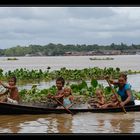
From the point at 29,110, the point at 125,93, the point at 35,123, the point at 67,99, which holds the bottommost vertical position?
the point at 35,123

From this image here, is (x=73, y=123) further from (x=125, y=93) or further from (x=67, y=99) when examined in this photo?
(x=125, y=93)

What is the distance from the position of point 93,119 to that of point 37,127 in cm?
91

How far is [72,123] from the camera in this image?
229 inches

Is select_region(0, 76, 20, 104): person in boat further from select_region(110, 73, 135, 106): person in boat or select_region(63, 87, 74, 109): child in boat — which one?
select_region(110, 73, 135, 106): person in boat

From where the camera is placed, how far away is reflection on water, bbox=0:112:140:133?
5359 mm

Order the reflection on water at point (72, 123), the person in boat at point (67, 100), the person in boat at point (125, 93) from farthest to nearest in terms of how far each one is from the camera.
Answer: the person in boat at point (67, 100), the person in boat at point (125, 93), the reflection on water at point (72, 123)

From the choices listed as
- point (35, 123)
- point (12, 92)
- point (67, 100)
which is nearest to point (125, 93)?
point (67, 100)

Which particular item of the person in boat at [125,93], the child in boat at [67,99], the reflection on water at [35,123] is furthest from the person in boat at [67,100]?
the person in boat at [125,93]

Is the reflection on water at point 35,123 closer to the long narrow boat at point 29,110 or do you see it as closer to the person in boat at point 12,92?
the long narrow boat at point 29,110

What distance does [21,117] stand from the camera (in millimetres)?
6059

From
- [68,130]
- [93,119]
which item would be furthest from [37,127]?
[93,119]

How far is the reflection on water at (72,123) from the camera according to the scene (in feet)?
17.6

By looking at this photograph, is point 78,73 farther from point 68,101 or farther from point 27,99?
point 68,101

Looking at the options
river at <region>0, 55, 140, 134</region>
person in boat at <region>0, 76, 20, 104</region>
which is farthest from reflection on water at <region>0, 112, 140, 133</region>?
person in boat at <region>0, 76, 20, 104</region>
